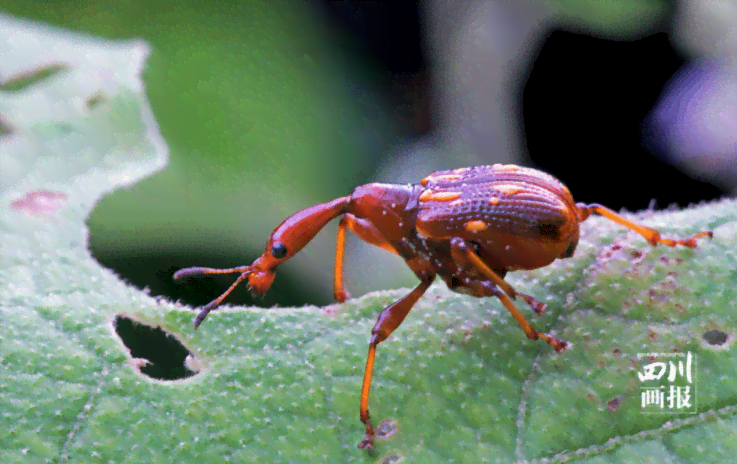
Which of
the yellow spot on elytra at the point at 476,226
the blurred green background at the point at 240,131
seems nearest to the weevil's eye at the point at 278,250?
the blurred green background at the point at 240,131

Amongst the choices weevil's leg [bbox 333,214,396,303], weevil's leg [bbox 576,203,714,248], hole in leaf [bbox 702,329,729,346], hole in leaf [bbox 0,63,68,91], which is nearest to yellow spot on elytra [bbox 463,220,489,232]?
weevil's leg [bbox 333,214,396,303]

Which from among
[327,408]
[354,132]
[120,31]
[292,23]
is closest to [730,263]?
[327,408]

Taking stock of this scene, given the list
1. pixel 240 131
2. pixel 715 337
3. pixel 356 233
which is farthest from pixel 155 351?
pixel 715 337

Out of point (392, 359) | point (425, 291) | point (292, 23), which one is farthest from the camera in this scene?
point (292, 23)

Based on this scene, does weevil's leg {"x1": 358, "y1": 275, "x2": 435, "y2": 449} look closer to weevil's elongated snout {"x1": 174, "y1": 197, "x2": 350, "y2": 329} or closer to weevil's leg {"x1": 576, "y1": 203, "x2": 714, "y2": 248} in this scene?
weevil's elongated snout {"x1": 174, "y1": 197, "x2": 350, "y2": 329}

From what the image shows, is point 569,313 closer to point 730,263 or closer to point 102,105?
point 730,263

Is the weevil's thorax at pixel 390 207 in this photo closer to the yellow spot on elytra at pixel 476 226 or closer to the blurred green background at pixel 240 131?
the yellow spot on elytra at pixel 476 226

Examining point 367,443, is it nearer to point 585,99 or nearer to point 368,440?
point 368,440
